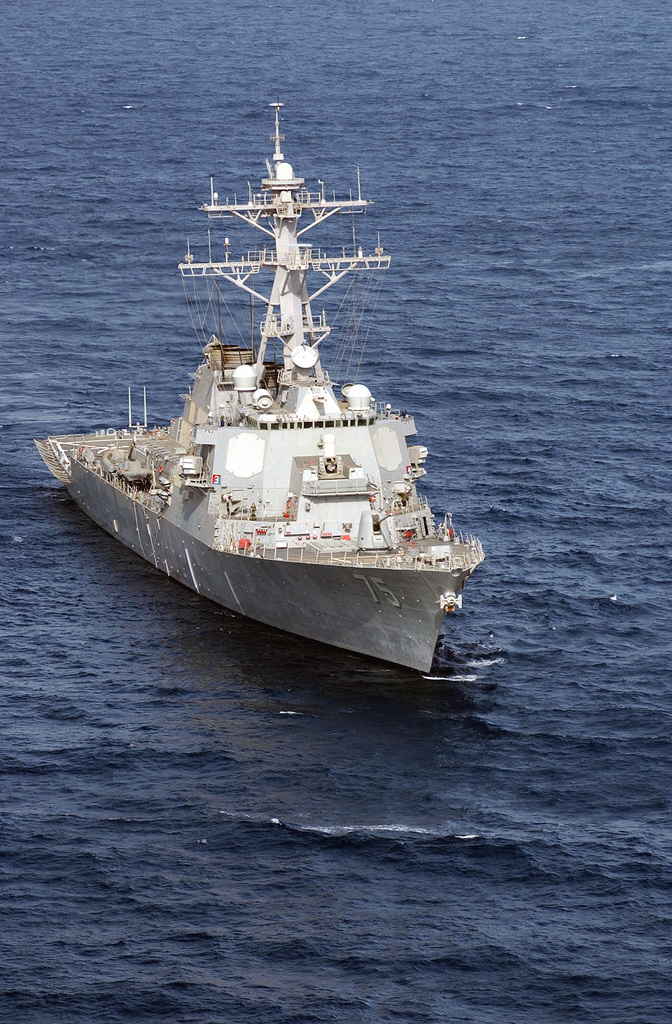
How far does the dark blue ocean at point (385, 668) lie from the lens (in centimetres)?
4359

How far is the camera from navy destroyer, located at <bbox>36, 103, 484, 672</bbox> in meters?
59.8

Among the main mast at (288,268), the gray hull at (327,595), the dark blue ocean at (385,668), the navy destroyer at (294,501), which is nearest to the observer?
the dark blue ocean at (385,668)

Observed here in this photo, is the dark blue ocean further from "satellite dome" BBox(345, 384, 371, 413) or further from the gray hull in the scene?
"satellite dome" BBox(345, 384, 371, 413)

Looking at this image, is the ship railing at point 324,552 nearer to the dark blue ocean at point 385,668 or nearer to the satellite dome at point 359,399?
the dark blue ocean at point 385,668

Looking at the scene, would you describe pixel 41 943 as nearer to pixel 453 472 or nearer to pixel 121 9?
pixel 453 472

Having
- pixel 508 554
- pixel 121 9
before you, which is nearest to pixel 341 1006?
pixel 508 554

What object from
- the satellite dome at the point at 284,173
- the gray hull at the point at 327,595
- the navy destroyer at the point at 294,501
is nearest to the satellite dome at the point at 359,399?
the navy destroyer at the point at 294,501

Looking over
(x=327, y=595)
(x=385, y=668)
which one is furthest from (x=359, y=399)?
(x=385, y=668)

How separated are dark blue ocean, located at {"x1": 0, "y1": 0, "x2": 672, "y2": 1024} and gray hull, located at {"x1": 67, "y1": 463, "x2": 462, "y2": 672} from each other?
0.82m

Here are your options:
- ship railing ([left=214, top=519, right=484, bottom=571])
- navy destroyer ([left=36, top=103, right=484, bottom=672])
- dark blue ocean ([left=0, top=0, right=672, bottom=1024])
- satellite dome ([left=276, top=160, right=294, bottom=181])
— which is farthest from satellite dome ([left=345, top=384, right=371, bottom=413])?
satellite dome ([left=276, top=160, right=294, bottom=181])

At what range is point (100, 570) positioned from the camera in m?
71.3

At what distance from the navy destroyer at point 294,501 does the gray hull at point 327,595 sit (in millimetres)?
54

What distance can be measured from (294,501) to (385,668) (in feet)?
24.9

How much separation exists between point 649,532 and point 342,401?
13799mm
